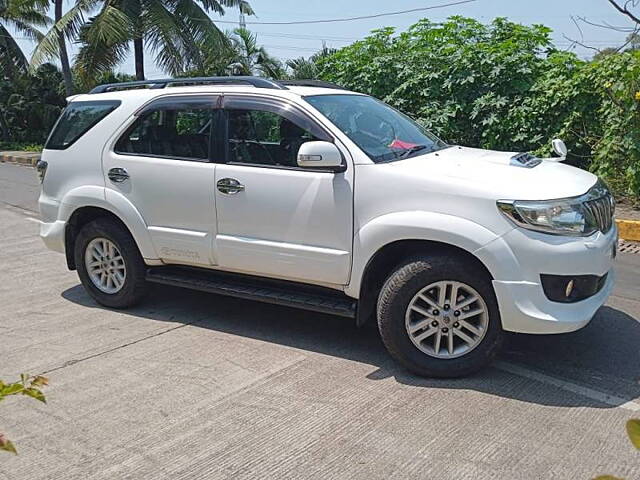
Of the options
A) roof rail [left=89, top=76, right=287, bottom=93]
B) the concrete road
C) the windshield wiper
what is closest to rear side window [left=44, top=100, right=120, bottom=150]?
roof rail [left=89, top=76, right=287, bottom=93]

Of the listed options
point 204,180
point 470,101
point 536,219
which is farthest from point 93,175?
point 470,101

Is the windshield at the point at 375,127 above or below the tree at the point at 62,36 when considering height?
below

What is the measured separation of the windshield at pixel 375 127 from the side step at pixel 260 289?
98 cm

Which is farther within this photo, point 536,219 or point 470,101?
point 470,101

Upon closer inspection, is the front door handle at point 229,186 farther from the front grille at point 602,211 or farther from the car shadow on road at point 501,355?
the front grille at point 602,211

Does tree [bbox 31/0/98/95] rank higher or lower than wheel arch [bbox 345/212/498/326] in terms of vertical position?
higher

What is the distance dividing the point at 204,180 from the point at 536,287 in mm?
2385

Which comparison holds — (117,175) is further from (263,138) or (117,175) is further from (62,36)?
(62,36)

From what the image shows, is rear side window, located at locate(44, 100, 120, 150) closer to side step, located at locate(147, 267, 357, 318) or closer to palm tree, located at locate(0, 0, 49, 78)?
side step, located at locate(147, 267, 357, 318)

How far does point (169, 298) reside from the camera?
5.79 meters

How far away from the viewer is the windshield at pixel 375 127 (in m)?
4.43

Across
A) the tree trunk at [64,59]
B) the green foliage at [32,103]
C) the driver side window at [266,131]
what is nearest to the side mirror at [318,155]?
the driver side window at [266,131]

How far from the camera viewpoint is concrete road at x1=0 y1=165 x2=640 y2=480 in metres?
3.18

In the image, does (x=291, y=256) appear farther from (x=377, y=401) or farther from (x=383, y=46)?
(x=383, y=46)
